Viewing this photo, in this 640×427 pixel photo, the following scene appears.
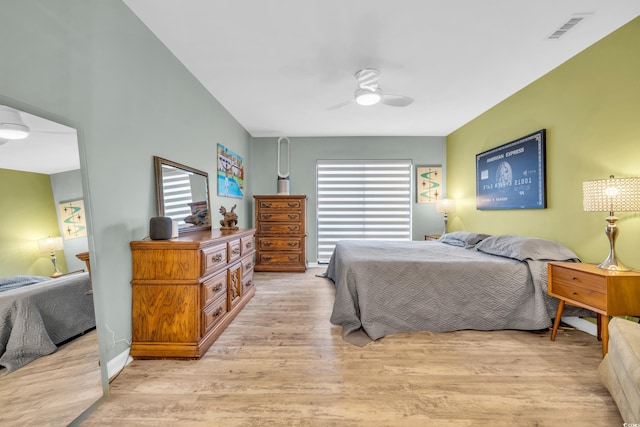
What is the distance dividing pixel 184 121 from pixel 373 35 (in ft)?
6.29

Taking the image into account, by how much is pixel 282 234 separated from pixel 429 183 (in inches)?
116

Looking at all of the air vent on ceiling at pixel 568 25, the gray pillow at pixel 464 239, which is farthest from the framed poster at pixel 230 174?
the air vent on ceiling at pixel 568 25

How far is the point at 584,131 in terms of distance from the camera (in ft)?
7.65

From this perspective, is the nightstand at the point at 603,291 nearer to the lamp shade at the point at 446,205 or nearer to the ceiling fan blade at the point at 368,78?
the ceiling fan blade at the point at 368,78

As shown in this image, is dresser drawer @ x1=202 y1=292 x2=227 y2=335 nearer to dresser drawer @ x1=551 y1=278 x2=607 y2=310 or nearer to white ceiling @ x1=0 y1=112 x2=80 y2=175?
white ceiling @ x1=0 y1=112 x2=80 y2=175

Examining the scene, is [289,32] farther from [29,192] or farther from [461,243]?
[461,243]

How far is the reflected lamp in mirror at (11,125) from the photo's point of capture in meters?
1.09

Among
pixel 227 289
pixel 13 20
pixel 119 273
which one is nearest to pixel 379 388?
pixel 227 289

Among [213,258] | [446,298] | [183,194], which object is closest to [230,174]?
[183,194]

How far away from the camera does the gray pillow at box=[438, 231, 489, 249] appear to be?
10.4ft

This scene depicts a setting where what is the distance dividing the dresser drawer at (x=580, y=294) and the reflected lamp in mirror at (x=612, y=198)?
24cm

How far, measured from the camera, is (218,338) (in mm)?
2178

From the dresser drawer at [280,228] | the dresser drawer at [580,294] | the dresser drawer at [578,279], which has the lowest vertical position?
the dresser drawer at [580,294]

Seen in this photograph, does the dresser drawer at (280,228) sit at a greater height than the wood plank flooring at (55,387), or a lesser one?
greater
